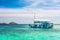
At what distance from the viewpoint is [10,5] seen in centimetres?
238

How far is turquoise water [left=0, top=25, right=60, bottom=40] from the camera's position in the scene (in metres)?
2.48

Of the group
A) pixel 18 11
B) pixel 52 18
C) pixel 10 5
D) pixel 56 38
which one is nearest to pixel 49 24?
pixel 52 18

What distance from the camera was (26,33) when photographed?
2.51 m

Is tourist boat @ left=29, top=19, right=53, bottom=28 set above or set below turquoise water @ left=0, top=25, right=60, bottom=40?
above

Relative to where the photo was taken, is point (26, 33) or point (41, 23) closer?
point (41, 23)

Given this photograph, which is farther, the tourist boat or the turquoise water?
the turquoise water

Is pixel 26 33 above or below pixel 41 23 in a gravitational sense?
below

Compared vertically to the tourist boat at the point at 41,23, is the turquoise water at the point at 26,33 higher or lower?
lower

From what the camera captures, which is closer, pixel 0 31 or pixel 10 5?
pixel 10 5

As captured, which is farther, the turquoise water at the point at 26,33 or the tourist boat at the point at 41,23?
the turquoise water at the point at 26,33

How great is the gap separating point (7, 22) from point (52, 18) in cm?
70

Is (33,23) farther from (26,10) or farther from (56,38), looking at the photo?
(56,38)

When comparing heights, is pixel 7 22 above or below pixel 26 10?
below

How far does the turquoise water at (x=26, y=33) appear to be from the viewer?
8.13ft
